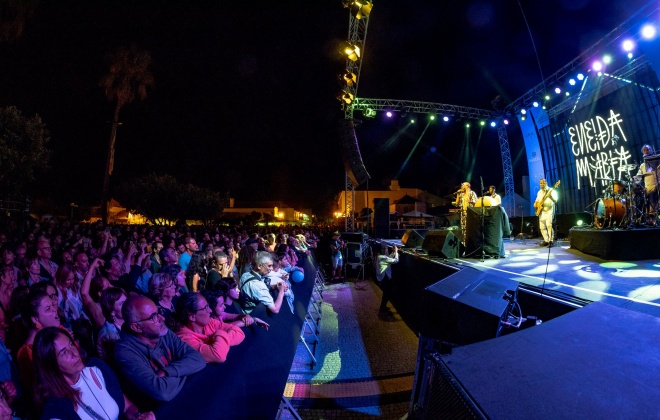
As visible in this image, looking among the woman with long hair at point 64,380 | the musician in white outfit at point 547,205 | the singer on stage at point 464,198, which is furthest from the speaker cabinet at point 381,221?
the woman with long hair at point 64,380

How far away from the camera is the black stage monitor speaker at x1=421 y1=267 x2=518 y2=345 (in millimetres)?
2525

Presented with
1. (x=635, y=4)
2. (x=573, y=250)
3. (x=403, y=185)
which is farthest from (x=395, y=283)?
(x=403, y=185)

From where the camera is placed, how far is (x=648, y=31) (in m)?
10.1

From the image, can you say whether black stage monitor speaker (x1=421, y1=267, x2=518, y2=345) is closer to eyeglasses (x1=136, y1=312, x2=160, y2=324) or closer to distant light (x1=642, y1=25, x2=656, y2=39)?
eyeglasses (x1=136, y1=312, x2=160, y2=324)

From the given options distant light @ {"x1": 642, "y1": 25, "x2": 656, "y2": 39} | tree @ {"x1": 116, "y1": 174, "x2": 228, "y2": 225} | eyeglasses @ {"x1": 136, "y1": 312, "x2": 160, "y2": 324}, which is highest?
distant light @ {"x1": 642, "y1": 25, "x2": 656, "y2": 39}

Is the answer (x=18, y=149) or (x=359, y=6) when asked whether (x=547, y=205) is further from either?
(x=18, y=149)

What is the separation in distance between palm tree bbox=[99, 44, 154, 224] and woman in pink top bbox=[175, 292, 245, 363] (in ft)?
73.0

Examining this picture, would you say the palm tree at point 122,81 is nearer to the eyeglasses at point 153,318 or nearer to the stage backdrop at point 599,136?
the eyeglasses at point 153,318

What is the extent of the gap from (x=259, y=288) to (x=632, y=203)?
331 inches

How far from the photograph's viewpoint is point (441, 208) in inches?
978

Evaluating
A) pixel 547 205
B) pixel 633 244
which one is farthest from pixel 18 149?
pixel 633 244

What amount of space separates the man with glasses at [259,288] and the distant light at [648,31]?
13421 millimetres

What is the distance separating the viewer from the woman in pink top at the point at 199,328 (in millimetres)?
2438

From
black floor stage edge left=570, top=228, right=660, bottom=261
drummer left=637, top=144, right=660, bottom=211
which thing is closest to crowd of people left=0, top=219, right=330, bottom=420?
black floor stage edge left=570, top=228, right=660, bottom=261
